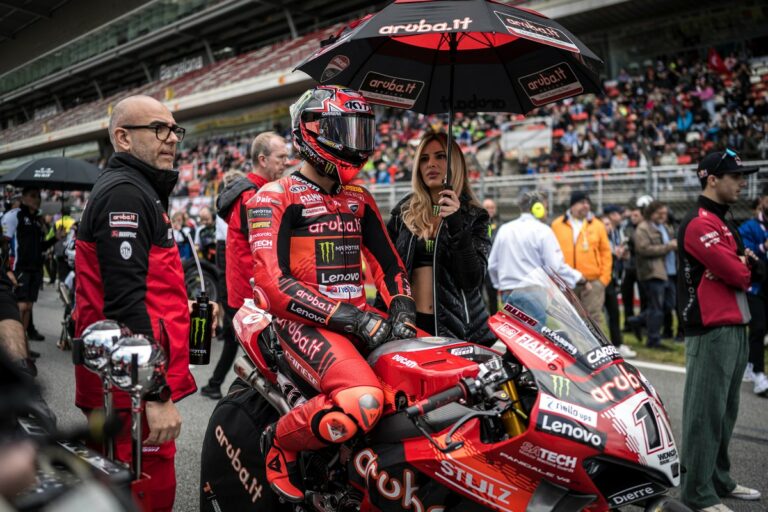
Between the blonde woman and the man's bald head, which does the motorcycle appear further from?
the man's bald head

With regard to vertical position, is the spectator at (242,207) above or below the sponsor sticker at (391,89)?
below

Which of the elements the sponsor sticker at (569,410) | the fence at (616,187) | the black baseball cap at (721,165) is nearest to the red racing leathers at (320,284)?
the sponsor sticker at (569,410)

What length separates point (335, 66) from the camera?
3398 millimetres

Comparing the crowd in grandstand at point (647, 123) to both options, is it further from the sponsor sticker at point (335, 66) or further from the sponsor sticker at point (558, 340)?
the sponsor sticker at point (558, 340)

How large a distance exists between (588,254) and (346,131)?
5110 millimetres

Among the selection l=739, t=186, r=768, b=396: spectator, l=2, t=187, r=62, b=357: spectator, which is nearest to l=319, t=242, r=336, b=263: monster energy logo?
l=739, t=186, r=768, b=396: spectator

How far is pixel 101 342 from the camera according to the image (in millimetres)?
1605

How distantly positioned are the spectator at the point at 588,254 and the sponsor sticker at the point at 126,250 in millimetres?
5736

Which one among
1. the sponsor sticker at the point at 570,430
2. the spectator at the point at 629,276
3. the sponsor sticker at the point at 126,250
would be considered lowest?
the spectator at the point at 629,276

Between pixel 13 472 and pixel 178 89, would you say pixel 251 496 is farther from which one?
pixel 178 89

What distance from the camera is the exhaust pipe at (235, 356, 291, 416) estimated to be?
283 centimetres

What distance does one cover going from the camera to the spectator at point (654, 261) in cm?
803

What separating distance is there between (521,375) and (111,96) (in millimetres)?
47098

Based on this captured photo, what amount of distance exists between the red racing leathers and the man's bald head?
0.45m
